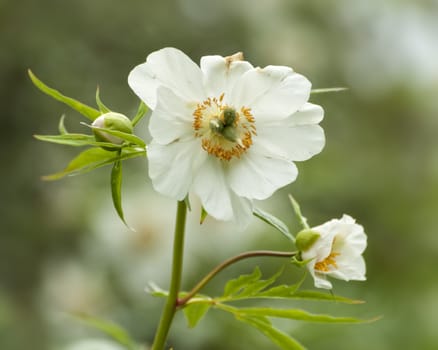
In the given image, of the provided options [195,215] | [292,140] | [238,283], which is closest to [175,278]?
[238,283]

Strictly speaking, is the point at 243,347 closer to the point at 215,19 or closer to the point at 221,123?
the point at 221,123

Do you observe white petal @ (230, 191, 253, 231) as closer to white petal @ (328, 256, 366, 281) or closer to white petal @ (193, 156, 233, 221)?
white petal @ (193, 156, 233, 221)

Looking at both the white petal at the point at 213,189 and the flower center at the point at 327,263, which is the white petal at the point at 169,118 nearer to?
the white petal at the point at 213,189

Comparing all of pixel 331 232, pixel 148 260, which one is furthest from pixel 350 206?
pixel 331 232

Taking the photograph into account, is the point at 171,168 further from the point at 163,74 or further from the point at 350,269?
the point at 350,269

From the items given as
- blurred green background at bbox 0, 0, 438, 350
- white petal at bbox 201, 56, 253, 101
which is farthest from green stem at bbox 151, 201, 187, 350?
blurred green background at bbox 0, 0, 438, 350

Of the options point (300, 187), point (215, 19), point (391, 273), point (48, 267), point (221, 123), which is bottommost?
point (48, 267)
